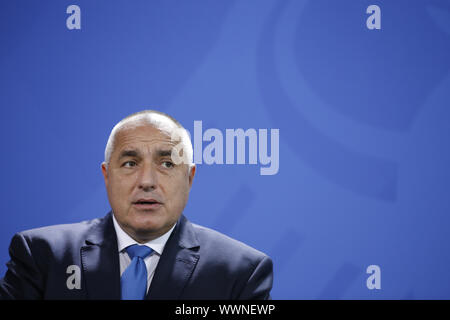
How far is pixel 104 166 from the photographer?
2031 millimetres

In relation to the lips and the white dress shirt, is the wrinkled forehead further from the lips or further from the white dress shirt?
the white dress shirt

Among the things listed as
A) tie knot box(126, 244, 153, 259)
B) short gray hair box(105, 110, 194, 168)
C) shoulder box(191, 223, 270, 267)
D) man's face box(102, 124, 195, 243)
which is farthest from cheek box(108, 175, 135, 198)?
shoulder box(191, 223, 270, 267)

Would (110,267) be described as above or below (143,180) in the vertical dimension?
below

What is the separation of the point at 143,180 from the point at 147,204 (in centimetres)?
11

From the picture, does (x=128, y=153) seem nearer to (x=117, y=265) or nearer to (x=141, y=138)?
(x=141, y=138)

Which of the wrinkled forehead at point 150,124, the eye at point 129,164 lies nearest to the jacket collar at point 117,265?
the eye at point 129,164

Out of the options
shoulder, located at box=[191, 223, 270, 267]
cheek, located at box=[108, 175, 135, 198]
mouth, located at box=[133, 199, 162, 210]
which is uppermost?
cheek, located at box=[108, 175, 135, 198]

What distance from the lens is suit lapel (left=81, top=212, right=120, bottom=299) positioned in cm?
178

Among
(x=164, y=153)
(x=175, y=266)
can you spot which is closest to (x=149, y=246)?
(x=175, y=266)

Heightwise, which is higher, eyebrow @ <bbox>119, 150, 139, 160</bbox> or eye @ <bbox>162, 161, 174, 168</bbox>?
eyebrow @ <bbox>119, 150, 139, 160</bbox>

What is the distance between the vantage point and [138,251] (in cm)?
189

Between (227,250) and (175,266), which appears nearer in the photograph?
(175,266)
